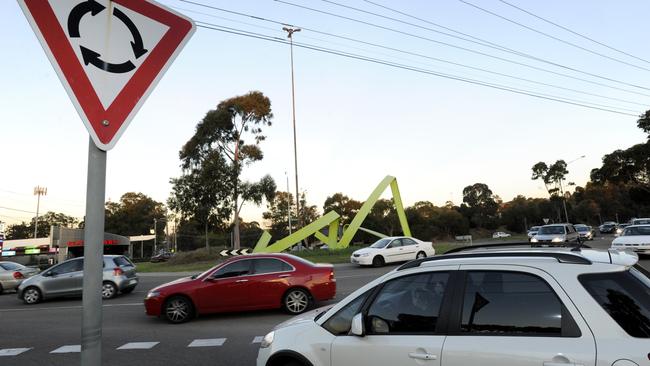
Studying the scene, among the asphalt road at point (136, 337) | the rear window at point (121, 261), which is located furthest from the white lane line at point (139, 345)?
the rear window at point (121, 261)

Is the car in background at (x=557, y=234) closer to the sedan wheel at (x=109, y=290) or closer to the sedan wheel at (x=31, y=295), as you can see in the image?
the sedan wheel at (x=109, y=290)

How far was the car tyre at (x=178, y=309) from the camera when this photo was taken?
10562 mm

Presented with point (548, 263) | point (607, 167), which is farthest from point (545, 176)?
point (548, 263)

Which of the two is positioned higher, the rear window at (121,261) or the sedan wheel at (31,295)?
the rear window at (121,261)

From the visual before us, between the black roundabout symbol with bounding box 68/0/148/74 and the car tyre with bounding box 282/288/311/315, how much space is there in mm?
9524

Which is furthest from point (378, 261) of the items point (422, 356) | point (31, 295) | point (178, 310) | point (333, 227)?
point (422, 356)

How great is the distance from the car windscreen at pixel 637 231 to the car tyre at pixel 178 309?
1885cm

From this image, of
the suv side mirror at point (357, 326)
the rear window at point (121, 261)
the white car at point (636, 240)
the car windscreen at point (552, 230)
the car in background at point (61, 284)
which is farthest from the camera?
the car windscreen at point (552, 230)

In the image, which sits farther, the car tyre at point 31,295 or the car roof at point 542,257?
the car tyre at point 31,295

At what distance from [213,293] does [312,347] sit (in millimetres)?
7236

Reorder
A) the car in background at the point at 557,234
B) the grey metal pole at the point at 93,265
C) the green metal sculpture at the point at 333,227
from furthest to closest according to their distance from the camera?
the green metal sculpture at the point at 333,227
the car in background at the point at 557,234
the grey metal pole at the point at 93,265

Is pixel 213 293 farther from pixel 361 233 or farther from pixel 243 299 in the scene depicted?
pixel 361 233

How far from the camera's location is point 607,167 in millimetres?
68688

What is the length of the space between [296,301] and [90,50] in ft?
31.8
